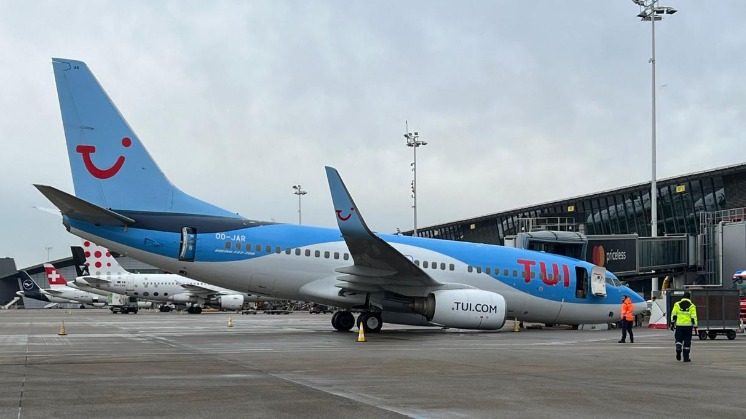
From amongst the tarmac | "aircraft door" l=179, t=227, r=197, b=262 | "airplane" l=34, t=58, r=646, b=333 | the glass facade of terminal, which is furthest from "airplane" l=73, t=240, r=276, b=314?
the tarmac

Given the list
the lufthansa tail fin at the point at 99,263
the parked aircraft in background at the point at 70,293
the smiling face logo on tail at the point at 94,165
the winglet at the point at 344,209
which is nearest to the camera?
the winglet at the point at 344,209

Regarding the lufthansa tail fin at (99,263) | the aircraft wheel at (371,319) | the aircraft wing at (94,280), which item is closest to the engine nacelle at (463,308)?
the aircraft wheel at (371,319)

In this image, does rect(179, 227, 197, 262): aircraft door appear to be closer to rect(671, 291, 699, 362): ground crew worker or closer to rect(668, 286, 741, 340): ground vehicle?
→ rect(671, 291, 699, 362): ground crew worker

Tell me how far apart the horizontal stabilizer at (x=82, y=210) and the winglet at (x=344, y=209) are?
657cm

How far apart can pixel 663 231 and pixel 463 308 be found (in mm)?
36919

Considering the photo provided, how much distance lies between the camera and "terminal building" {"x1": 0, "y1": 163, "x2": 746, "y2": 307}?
147ft

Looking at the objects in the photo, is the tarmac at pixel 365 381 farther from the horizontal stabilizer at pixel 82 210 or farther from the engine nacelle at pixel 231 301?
the engine nacelle at pixel 231 301

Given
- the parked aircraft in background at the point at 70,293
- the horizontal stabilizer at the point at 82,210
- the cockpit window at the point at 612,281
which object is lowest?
the parked aircraft in background at the point at 70,293

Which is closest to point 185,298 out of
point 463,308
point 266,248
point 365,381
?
point 266,248

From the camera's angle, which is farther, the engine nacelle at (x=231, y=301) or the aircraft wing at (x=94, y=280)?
the engine nacelle at (x=231, y=301)

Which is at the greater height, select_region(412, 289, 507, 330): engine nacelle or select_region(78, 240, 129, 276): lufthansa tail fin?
select_region(78, 240, 129, 276): lufthansa tail fin

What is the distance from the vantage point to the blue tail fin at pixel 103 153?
Answer: 2481 cm

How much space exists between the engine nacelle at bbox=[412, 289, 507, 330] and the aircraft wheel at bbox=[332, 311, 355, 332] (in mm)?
3678

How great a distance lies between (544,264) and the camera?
30.5 metres
